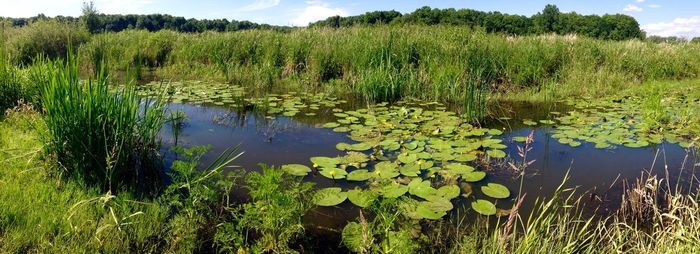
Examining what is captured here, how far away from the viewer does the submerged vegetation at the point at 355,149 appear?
2.34 metres

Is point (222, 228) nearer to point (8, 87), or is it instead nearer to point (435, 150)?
point (435, 150)

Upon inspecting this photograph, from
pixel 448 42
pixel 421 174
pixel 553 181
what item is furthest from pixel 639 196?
pixel 448 42

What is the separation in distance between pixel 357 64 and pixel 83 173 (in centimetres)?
576

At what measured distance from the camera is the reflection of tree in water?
5021 millimetres

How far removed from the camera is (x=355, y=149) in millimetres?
4215

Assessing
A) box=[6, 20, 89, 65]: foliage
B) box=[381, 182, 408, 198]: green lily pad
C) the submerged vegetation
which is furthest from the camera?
box=[6, 20, 89, 65]: foliage

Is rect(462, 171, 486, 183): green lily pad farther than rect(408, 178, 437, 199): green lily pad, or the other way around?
rect(462, 171, 486, 183): green lily pad

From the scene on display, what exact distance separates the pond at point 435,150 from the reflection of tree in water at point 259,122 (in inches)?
0.5

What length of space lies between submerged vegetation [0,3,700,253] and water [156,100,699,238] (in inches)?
1.7

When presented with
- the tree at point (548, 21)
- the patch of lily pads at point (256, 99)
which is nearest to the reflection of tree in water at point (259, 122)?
the patch of lily pads at point (256, 99)

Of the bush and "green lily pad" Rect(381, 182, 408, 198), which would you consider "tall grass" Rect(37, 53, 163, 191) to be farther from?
the bush

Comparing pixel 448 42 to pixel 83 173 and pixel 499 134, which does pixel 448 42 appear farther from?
pixel 83 173

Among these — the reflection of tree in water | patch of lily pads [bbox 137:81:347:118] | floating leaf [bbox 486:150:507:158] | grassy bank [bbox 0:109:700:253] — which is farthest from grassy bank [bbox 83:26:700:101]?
grassy bank [bbox 0:109:700:253]

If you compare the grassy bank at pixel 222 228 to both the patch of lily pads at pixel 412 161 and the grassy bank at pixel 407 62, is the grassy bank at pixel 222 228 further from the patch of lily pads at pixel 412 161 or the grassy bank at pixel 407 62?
the grassy bank at pixel 407 62
